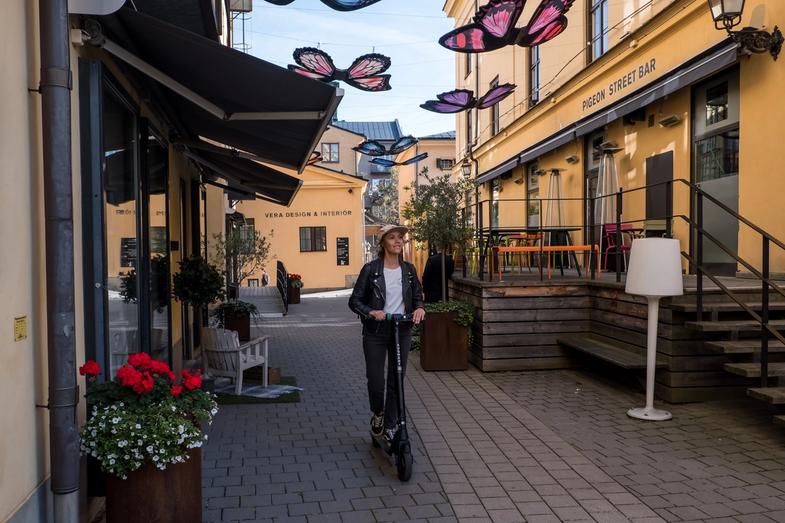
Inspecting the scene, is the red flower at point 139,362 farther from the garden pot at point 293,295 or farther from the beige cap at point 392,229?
the garden pot at point 293,295

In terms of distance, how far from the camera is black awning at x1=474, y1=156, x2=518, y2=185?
18117mm

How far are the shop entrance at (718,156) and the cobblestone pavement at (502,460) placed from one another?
3.02 m

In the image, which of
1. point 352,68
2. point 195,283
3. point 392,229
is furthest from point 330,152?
point 392,229

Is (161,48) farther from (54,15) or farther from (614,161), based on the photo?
(614,161)

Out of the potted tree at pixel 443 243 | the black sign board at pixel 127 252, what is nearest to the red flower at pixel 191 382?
the black sign board at pixel 127 252

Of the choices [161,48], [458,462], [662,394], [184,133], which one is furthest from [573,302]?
[161,48]

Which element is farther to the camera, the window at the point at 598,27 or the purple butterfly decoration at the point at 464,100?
the purple butterfly decoration at the point at 464,100

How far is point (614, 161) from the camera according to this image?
479 inches

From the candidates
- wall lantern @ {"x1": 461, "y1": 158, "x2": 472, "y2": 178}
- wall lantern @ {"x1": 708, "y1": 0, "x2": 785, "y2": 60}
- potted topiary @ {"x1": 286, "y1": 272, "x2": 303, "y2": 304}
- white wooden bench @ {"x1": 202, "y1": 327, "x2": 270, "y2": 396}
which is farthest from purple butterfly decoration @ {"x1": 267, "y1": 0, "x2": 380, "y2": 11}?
wall lantern @ {"x1": 461, "y1": 158, "x2": 472, "y2": 178}

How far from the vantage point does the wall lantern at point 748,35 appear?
26.4 feet

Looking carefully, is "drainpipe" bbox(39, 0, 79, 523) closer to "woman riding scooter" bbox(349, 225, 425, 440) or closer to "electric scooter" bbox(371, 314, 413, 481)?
"electric scooter" bbox(371, 314, 413, 481)

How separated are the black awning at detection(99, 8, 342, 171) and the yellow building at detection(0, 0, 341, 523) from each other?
0.05ft

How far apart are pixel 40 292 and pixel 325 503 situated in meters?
2.05

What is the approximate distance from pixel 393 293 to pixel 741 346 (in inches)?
123
